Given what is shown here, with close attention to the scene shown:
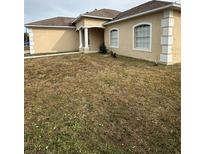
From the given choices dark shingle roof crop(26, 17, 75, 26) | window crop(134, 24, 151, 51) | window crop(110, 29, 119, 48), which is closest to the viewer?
window crop(134, 24, 151, 51)

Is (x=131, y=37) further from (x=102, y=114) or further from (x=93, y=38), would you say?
(x=102, y=114)

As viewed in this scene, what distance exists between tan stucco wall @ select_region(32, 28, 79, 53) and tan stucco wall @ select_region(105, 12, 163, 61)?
5.04 m

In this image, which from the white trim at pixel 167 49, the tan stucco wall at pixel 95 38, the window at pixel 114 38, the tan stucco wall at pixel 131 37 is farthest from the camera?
the tan stucco wall at pixel 95 38

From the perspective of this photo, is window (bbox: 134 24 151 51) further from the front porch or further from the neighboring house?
the front porch

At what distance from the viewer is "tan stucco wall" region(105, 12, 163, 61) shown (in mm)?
9648

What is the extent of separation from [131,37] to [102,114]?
29.1 feet

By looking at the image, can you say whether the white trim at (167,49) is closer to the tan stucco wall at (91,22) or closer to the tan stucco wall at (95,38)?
the tan stucco wall at (91,22)

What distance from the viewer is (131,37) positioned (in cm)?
1188

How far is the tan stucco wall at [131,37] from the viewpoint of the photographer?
9.65 metres

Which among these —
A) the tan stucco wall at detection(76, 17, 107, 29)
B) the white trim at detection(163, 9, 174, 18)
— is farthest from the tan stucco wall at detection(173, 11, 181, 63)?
the tan stucco wall at detection(76, 17, 107, 29)

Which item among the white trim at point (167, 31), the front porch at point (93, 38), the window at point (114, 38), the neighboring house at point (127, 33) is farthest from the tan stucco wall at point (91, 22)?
the white trim at point (167, 31)

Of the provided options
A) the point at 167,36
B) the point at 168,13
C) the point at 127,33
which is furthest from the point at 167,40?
the point at 127,33
